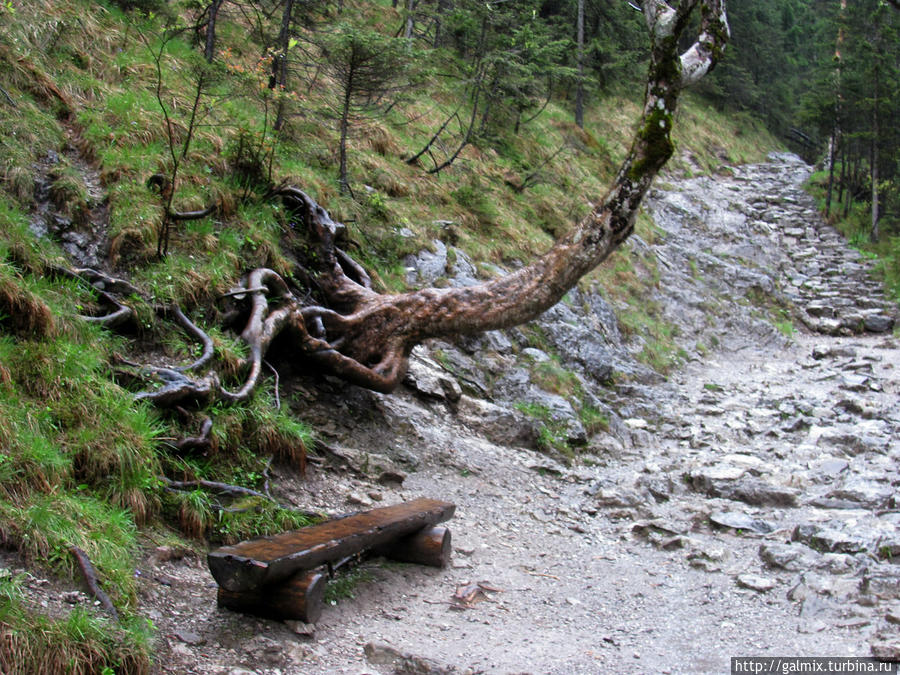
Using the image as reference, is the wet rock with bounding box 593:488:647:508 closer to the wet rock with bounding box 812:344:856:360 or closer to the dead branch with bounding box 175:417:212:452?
the dead branch with bounding box 175:417:212:452

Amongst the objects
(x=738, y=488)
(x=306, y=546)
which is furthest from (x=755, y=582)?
(x=306, y=546)

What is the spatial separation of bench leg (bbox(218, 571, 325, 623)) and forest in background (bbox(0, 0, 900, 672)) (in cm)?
65

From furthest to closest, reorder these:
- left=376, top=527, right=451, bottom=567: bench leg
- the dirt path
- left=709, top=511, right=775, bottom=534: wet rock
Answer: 1. left=709, top=511, right=775, bottom=534: wet rock
2. left=376, top=527, right=451, bottom=567: bench leg
3. the dirt path

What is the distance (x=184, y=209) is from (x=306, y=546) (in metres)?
4.86

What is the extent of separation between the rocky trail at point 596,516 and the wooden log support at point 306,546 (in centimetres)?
38

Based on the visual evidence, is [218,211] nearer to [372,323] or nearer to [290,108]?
[372,323]

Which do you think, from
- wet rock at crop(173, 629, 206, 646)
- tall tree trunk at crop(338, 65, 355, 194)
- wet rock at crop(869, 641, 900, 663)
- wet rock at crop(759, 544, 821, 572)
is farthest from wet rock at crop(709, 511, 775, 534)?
tall tree trunk at crop(338, 65, 355, 194)

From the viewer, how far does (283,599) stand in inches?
160

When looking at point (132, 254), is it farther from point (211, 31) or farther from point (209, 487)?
point (211, 31)

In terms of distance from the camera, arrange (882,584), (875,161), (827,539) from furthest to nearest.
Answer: (875,161)
(827,539)
(882,584)

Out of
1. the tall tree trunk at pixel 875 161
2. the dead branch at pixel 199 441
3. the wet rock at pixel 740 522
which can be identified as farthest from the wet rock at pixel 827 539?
the tall tree trunk at pixel 875 161

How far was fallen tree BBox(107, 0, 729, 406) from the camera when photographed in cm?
733

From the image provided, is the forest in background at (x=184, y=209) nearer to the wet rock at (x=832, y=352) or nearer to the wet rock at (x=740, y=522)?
the wet rock at (x=832, y=352)

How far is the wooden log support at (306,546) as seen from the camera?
12.6 ft
